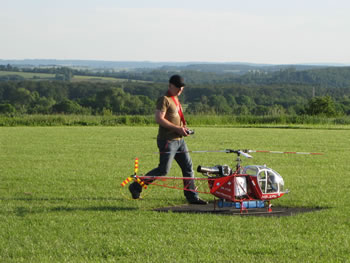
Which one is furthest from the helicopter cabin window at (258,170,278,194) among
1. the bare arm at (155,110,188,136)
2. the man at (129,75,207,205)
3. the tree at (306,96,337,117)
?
the tree at (306,96,337,117)

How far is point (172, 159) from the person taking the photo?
8.90 metres

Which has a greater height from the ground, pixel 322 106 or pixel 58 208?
pixel 58 208

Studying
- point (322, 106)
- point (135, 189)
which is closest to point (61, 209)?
point (135, 189)

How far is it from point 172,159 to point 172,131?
0.47 metres

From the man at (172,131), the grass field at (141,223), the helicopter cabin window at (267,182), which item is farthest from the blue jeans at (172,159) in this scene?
the helicopter cabin window at (267,182)

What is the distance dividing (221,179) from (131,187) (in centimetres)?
173

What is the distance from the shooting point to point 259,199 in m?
8.41

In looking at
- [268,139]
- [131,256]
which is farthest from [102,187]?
[268,139]

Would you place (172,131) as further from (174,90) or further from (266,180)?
(266,180)

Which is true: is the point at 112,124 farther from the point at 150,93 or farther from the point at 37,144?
the point at 150,93

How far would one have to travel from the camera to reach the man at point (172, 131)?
341 inches

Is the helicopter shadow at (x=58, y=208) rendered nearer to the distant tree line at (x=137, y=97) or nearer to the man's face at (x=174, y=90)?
the man's face at (x=174, y=90)

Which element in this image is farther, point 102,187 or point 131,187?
point 102,187

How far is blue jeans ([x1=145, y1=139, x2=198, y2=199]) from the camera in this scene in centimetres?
886
